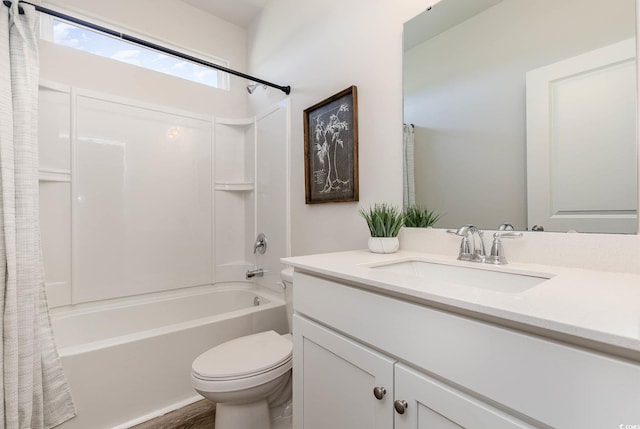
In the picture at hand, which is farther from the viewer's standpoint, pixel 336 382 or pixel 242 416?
pixel 242 416

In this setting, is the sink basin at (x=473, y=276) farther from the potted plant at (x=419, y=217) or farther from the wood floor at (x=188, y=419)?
the wood floor at (x=188, y=419)

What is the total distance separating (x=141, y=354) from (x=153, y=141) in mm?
1547

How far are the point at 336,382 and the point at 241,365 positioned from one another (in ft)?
1.80

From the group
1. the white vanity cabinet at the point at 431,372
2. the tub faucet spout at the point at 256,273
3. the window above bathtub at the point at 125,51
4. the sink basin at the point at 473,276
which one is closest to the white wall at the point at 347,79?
the sink basin at the point at 473,276

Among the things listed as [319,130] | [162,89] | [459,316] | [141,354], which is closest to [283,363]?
[141,354]

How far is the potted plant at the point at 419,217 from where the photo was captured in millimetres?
1278

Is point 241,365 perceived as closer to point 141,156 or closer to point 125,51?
point 141,156

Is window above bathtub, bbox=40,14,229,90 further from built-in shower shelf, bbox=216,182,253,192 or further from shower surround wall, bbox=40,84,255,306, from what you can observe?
built-in shower shelf, bbox=216,182,253,192

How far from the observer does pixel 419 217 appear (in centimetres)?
131

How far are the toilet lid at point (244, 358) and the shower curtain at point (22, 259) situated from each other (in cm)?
75

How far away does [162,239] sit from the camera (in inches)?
92.7

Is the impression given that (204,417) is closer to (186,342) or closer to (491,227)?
(186,342)

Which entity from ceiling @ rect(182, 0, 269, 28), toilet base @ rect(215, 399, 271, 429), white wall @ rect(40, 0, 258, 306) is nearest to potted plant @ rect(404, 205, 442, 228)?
toilet base @ rect(215, 399, 271, 429)

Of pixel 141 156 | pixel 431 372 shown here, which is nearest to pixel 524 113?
pixel 431 372
